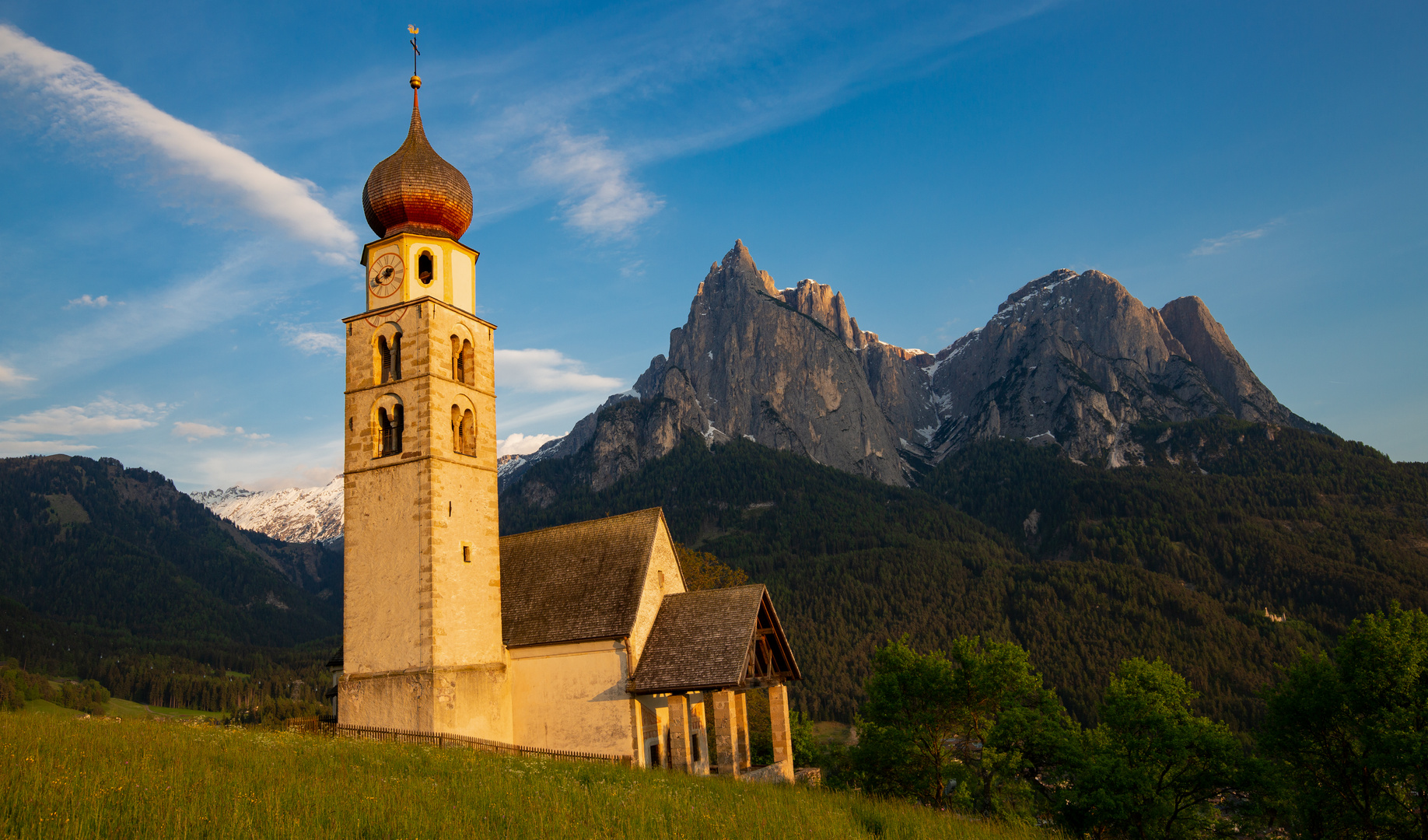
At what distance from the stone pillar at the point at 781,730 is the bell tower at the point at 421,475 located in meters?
9.04

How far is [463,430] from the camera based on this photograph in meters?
31.3

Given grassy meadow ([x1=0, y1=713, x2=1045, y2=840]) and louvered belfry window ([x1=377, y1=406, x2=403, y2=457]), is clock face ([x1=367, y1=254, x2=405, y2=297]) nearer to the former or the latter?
louvered belfry window ([x1=377, y1=406, x2=403, y2=457])

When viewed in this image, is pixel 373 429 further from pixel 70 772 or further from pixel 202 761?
pixel 70 772

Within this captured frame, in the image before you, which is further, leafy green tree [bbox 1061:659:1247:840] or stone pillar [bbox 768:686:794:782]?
leafy green tree [bbox 1061:659:1247:840]

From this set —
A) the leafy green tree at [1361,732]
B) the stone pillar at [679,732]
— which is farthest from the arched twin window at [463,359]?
the leafy green tree at [1361,732]

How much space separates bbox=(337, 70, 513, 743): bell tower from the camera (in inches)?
1110

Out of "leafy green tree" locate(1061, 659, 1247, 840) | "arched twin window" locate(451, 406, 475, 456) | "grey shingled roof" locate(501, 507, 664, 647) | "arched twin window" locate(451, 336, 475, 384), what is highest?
"arched twin window" locate(451, 336, 475, 384)

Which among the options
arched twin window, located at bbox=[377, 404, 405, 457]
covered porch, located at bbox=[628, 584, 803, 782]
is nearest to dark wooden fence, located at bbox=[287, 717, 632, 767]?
covered porch, located at bbox=[628, 584, 803, 782]

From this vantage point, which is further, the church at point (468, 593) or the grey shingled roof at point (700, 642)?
the church at point (468, 593)

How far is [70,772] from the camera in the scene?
12336mm

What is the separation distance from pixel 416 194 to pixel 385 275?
3.07 meters

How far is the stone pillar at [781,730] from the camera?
96.6 ft

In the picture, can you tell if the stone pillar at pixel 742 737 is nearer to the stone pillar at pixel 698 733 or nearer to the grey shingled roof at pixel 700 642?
the stone pillar at pixel 698 733

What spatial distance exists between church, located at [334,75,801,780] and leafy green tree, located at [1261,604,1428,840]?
20.8 metres
